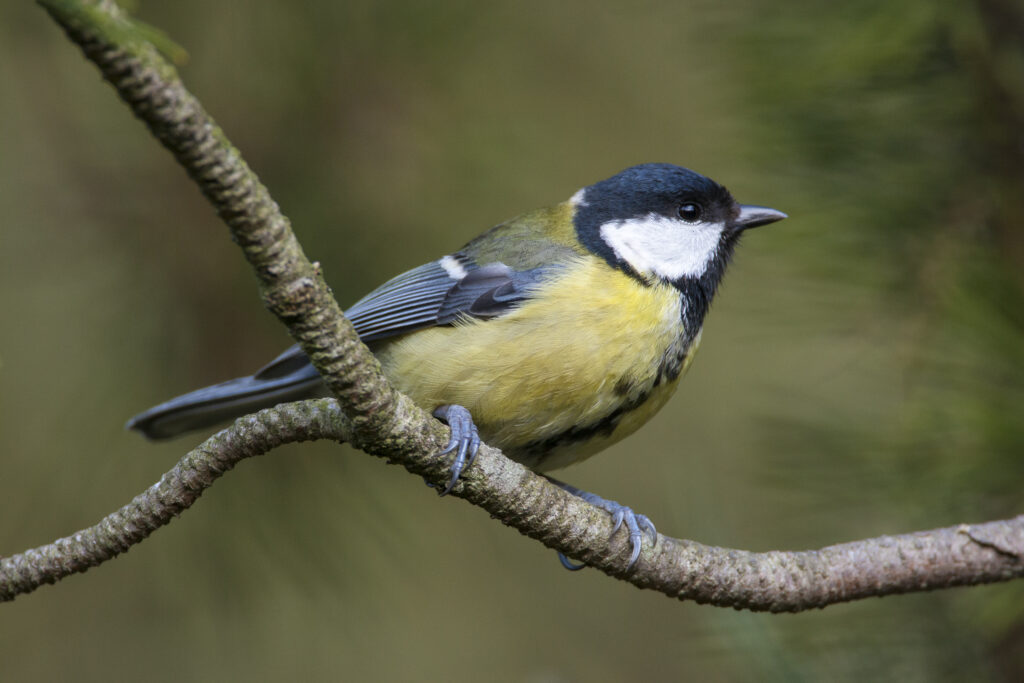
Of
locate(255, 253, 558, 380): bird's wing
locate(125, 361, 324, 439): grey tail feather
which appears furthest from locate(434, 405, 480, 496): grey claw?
locate(125, 361, 324, 439): grey tail feather

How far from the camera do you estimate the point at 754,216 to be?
1.57m

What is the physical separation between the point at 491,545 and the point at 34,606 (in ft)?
3.15

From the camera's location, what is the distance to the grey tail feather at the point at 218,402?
1.39 meters

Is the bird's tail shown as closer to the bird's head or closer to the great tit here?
the great tit

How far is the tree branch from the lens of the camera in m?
0.51

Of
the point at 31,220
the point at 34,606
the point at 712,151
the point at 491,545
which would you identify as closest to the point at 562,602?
the point at 491,545

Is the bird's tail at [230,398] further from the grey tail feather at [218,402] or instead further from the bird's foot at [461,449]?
the bird's foot at [461,449]

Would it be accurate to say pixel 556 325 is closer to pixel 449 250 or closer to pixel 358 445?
pixel 449 250

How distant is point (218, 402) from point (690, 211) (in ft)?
2.88

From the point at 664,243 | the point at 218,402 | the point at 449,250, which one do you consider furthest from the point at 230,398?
the point at 664,243

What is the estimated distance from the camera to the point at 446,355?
140 cm

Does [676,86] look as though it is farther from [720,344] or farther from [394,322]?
[394,322]

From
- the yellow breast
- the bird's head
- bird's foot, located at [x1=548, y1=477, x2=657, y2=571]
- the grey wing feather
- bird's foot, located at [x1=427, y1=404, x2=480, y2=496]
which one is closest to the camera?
bird's foot, located at [x1=427, y1=404, x2=480, y2=496]

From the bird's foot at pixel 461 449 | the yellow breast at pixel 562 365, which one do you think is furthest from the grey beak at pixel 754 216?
the bird's foot at pixel 461 449
